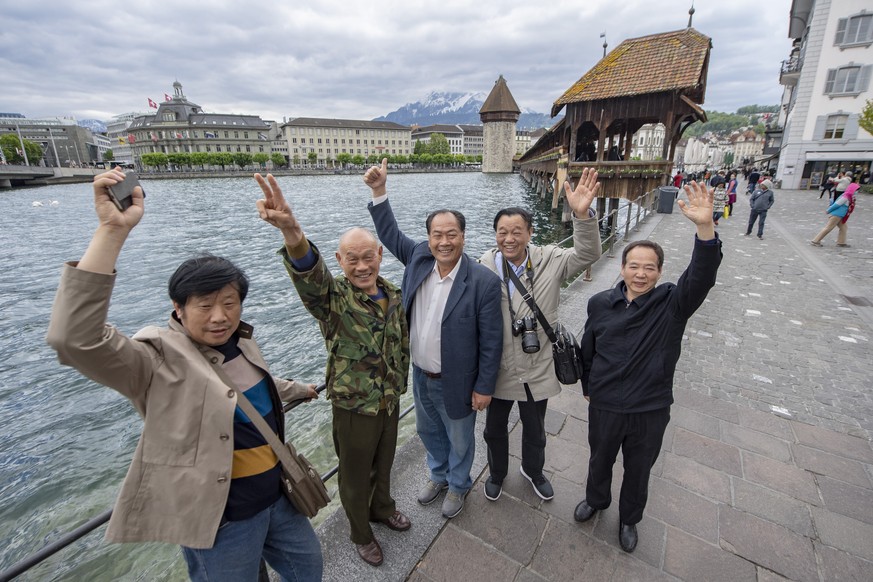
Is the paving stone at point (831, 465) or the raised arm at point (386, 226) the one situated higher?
the raised arm at point (386, 226)

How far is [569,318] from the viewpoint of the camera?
600 cm

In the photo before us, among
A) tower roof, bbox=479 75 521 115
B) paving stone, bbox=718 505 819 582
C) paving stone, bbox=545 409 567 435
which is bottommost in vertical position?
paving stone, bbox=718 505 819 582

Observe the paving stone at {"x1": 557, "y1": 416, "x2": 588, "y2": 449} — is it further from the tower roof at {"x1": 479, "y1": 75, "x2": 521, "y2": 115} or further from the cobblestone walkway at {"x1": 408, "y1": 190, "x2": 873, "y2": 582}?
the tower roof at {"x1": 479, "y1": 75, "x2": 521, "y2": 115}

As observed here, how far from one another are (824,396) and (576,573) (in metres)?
3.89

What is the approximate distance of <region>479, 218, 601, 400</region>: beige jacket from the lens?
2654 mm

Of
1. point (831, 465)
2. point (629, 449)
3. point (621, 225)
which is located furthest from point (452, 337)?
point (621, 225)

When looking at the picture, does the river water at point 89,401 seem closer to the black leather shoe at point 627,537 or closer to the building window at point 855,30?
the black leather shoe at point 627,537

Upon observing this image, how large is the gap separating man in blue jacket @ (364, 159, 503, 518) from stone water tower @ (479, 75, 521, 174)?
82742 mm

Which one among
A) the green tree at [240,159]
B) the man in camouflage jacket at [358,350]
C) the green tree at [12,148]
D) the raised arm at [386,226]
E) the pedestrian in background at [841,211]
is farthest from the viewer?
the green tree at [240,159]

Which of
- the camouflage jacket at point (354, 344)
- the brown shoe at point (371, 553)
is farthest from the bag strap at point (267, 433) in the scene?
the brown shoe at point (371, 553)

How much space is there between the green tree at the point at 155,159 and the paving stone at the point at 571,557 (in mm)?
106417

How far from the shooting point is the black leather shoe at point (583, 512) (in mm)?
2742

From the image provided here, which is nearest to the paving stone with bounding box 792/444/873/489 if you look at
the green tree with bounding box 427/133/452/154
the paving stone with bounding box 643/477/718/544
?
the paving stone with bounding box 643/477/718/544

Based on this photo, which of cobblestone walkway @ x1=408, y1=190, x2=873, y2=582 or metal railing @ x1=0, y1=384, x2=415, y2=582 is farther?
cobblestone walkway @ x1=408, y1=190, x2=873, y2=582
